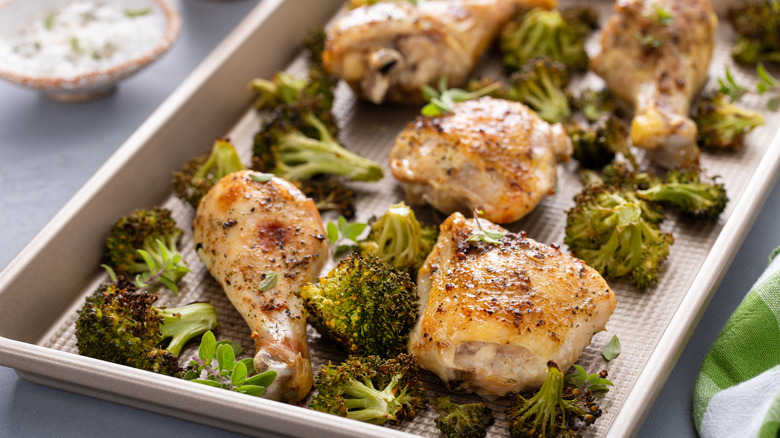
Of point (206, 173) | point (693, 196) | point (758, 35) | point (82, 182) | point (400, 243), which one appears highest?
point (758, 35)

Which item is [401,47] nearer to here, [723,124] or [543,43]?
[543,43]

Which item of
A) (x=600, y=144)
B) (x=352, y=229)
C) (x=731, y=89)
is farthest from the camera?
(x=731, y=89)

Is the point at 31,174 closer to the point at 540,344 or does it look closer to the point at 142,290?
the point at 142,290

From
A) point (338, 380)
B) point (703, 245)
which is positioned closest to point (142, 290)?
point (338, 380)

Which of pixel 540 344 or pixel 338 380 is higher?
pixel 540 344

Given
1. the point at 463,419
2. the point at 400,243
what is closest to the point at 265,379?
the point at 463,419

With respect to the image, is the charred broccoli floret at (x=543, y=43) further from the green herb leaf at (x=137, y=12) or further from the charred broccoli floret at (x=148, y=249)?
the charred broccoli floret at (x=148, y=249)
